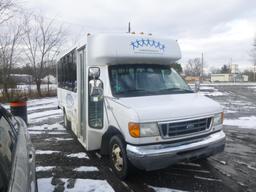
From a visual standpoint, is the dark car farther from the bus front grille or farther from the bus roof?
the bus roof

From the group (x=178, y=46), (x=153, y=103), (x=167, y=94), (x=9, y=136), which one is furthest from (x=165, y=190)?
(x=178, y=46)

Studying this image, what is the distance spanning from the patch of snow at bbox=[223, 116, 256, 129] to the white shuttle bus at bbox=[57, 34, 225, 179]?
16.8ft

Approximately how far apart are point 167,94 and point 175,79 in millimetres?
806

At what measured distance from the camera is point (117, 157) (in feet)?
16.8

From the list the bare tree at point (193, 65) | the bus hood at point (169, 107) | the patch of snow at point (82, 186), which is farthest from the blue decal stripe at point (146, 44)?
the bare tree at point (193, 65)

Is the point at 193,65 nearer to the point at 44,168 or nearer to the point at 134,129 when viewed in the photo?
the point at 44,168

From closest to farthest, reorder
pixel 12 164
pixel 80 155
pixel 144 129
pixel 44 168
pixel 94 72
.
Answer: pixel 12 164 < pixel 144 129 < pixel 94 72 < pixel 44 168 < pixel 80 155

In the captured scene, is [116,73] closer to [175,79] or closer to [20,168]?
[175,79]

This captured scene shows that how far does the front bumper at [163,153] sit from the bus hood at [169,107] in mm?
470

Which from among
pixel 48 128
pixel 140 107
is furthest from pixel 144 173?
pixel 48 128

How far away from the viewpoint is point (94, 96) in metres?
5.64

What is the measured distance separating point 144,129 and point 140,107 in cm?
37

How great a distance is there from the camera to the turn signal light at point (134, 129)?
173 inches

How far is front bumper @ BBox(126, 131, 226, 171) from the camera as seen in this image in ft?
14.4
